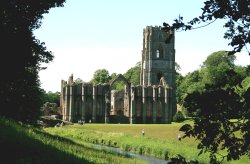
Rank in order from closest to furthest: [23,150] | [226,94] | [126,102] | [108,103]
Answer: [226,94] → [23,150] → [108,103] → [126,102]

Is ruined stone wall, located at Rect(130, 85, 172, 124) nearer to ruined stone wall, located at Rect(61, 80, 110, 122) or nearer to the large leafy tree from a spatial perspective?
ruined stone wall, located at Rect(61, 80, 110, 122)

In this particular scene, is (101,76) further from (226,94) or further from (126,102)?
(226,94)

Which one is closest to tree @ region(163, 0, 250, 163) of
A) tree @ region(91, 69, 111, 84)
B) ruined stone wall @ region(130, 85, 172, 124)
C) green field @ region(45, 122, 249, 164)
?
green field @ region(45, 122, 249, 164)

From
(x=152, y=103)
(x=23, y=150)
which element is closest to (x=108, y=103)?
(x=152, y=103)

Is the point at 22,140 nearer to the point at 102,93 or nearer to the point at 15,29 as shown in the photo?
the point at 15,29

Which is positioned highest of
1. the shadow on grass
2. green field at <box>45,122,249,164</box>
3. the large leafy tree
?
the large leafy tree

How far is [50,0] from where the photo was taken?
22094 mm

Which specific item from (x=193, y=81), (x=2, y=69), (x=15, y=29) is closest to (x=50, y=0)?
(x=15, y=29)

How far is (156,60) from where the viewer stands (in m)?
91.1

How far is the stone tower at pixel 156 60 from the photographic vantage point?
297 ft

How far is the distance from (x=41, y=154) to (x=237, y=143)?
8646 mm

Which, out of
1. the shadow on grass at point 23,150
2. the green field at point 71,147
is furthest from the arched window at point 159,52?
the shadow on grass at point 23,150

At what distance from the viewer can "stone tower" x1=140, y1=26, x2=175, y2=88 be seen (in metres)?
90.5

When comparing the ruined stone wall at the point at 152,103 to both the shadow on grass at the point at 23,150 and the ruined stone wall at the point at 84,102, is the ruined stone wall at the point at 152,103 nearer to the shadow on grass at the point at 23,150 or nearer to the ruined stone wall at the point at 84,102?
the ruined stone wall at the point at 84,102
